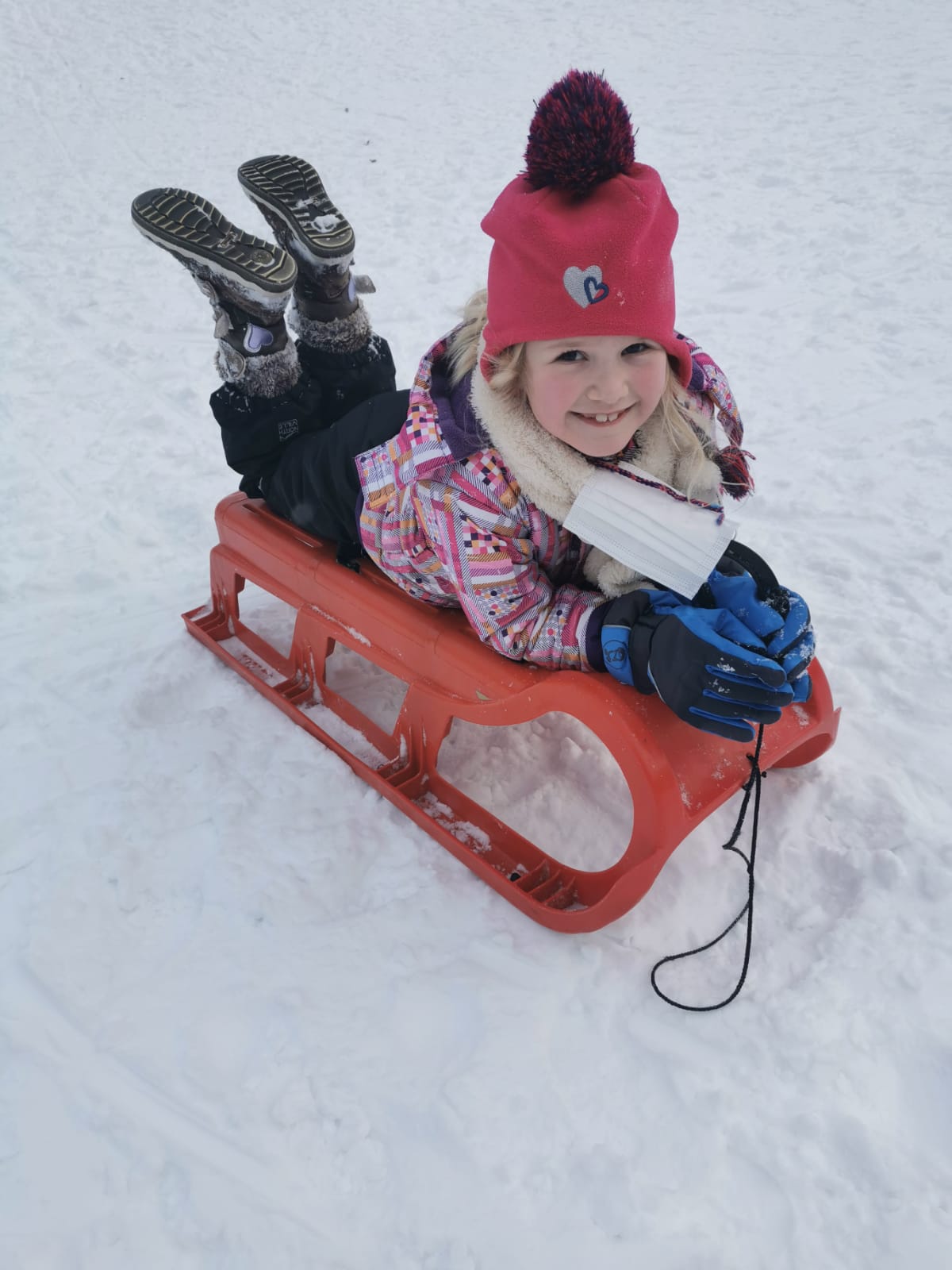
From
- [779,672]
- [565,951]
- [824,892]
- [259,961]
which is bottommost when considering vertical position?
[259,961]

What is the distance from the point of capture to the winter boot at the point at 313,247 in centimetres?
260

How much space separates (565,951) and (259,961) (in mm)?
632

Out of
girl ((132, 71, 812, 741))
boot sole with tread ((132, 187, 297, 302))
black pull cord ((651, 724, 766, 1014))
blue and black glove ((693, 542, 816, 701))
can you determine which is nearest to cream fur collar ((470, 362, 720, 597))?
girl ((132, 71, 812, 741))

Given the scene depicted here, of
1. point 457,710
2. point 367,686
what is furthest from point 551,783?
point 367,686

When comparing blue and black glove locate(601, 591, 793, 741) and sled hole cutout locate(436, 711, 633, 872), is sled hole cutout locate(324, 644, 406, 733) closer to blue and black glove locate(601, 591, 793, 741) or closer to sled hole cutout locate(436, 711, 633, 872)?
sled hole cutout locate(436, 711, 633, 872)

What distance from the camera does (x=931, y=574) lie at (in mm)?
2939

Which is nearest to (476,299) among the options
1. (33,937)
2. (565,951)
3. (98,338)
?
(565,951)

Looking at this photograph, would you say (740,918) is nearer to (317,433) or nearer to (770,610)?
(770,610)

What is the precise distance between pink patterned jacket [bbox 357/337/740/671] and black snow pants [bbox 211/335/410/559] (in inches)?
9.3

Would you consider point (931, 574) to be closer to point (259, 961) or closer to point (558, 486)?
point (558, 486)

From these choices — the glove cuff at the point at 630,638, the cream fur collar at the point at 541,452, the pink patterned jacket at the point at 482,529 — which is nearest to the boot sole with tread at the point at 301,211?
the pink patterned jacket at the point at 482,529

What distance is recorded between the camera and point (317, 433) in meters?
2.72

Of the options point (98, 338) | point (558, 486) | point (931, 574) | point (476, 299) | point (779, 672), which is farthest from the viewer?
point (98, 338)

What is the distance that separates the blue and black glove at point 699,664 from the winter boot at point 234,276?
49.8 inches
